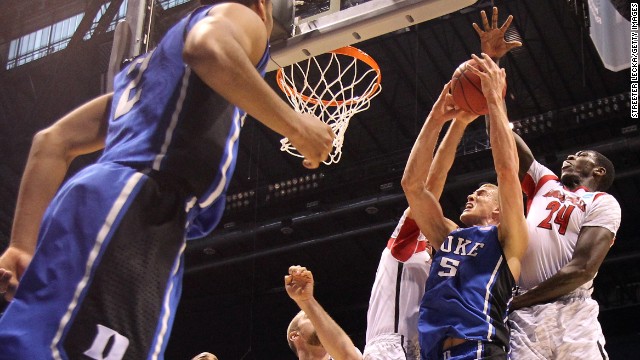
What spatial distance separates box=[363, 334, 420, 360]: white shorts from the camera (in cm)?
371

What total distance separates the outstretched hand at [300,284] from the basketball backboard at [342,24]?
115 centimetres

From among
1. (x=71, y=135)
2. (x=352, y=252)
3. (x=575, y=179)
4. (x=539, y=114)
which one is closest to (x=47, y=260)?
(x=71, y=135)

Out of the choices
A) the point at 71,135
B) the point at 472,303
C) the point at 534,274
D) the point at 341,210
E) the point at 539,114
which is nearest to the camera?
the point at 71,135

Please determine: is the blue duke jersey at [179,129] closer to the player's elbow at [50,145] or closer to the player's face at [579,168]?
the player's elbow at [50,145]

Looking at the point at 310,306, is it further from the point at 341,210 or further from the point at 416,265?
the point at 341,210

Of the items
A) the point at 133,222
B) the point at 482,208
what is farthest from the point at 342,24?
the point at 133,222

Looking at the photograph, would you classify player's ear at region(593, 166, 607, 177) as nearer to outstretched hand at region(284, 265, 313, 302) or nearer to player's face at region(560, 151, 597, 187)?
player's face at region(560, 151, 597, 187)

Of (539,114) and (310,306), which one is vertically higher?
(539,114)

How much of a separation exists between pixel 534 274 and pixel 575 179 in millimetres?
873

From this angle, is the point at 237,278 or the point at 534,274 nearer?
the point at 534,274

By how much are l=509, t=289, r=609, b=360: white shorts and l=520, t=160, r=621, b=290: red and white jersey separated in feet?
0.45

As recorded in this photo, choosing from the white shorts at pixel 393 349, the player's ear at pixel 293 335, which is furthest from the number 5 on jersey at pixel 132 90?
the player's ear at pixel 293 335

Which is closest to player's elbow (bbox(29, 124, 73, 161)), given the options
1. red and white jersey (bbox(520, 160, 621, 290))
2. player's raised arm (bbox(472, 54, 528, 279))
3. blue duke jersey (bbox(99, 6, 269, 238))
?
blue duke jersey (bbox(99, 6, 269, 238))

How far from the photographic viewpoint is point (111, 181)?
1.53 m
